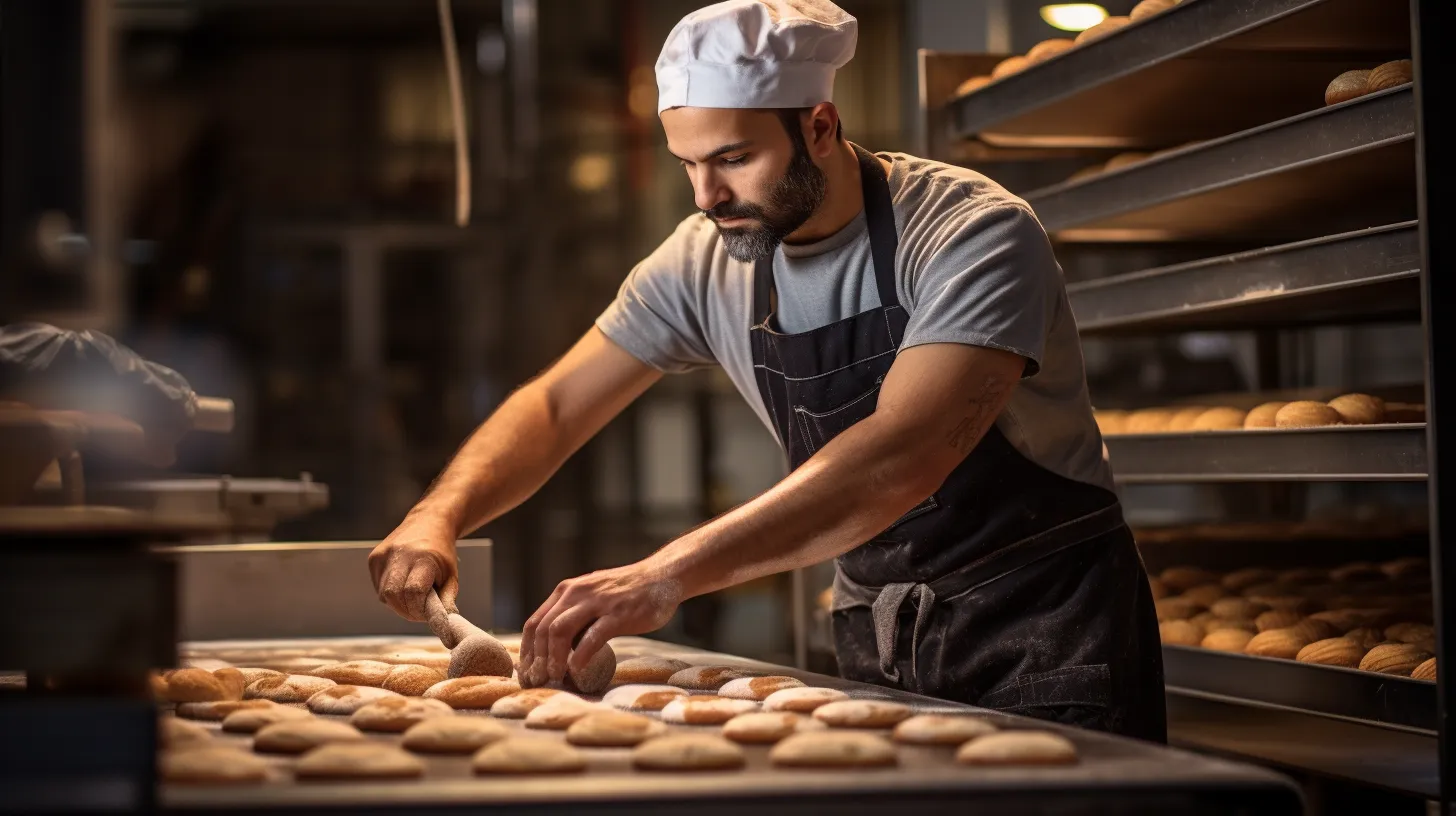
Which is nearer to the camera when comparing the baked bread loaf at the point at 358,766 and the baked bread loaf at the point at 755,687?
the baked bread loaf at the point at 358,766

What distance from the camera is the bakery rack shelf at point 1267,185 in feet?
7.04

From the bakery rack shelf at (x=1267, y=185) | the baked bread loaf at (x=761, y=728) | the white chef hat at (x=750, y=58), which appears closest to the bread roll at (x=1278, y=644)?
the bakery rack shelf at (x=1267, y=185)

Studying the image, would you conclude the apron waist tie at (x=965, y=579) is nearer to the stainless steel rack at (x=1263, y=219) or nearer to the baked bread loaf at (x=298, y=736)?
the stainless steel rack at (x=1263, y=219)

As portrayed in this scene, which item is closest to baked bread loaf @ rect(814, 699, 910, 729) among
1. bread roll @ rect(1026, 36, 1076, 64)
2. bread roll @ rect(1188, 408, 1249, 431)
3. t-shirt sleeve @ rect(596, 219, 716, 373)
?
t-shirt sleeve @ rect(596, 219, 716, 373)

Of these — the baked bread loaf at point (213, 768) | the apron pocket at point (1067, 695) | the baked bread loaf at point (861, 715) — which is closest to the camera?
the baked bread loaf at point (213, 768)

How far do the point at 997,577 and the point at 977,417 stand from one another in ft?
1.04

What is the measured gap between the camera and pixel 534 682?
1695 mm

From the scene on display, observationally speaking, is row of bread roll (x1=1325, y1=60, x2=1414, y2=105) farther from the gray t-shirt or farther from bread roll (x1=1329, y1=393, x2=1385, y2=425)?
the gray t-shirt

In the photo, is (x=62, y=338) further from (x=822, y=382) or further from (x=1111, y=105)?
(x=1111, y=105)

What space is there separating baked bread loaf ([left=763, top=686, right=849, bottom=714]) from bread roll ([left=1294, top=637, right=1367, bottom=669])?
1.13 metres

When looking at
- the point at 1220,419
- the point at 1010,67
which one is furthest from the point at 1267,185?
the point at 1010,67

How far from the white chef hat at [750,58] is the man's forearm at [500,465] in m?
0.59

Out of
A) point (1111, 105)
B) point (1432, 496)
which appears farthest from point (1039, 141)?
point (1432, 496)

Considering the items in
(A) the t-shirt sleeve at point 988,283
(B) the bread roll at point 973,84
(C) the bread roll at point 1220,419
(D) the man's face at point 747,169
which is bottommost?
(C) the bread roll at point 1220,419
